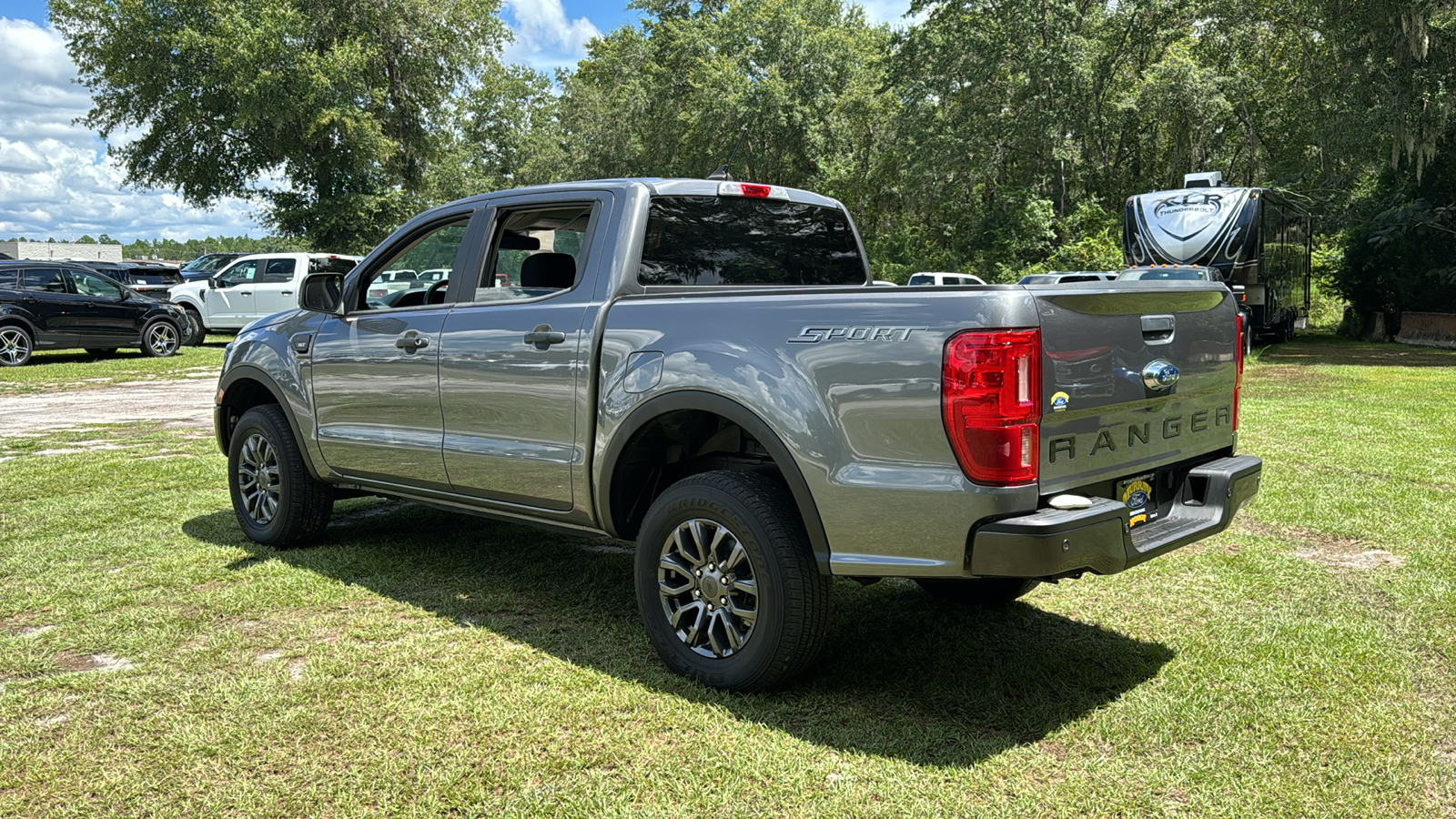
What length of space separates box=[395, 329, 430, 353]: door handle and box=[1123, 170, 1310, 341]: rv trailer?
57.0ft

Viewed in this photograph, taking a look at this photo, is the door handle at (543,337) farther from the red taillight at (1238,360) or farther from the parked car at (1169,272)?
the parked car at (1169,272)

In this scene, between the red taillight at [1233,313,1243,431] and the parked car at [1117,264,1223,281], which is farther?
the parked car at [1117,264,1223,281]

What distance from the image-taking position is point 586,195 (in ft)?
15.6

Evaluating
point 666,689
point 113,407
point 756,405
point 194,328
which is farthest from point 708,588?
point 194,328

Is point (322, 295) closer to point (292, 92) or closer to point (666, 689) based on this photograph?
point (666, 689)

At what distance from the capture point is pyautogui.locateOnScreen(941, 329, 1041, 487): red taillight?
10.7ft

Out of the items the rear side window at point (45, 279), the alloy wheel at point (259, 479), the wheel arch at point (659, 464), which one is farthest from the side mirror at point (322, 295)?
the rear side window at point (45, 279)

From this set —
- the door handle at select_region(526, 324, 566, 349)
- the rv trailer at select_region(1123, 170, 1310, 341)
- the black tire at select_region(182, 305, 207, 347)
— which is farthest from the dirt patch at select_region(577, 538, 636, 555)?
the black tire at select_region(182, 305, 207, 347)

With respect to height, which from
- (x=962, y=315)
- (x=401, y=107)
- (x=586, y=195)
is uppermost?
(x=401, y=107)

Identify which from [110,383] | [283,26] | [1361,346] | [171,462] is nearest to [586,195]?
[171,462]

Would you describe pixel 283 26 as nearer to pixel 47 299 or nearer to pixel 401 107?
pixel 401 107

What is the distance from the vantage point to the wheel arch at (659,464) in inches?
145

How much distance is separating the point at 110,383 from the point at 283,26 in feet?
61.5

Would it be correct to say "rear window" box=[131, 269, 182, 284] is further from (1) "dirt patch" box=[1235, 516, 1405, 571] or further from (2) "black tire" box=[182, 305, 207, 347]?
(1) "dirt patch" box=[1235, 516, 1405, 571]
